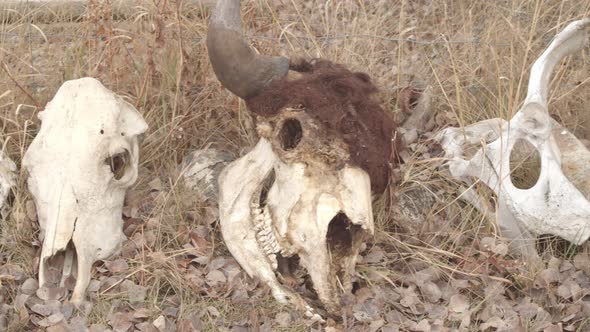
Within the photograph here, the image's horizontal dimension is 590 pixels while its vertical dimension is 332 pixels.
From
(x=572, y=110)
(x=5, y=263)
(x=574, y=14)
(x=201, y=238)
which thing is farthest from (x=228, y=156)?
(x=574, y=14)

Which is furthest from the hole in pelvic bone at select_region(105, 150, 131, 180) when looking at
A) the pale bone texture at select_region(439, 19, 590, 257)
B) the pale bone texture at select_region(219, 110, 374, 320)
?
the pale bone texture at select_region(439, 19, 590, 257)

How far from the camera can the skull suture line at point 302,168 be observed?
4.10m

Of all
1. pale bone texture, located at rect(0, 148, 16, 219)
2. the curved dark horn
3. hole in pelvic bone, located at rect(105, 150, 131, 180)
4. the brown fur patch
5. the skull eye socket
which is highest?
the curved dark horn

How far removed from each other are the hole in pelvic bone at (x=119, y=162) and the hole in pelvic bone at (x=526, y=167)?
2.27 metres

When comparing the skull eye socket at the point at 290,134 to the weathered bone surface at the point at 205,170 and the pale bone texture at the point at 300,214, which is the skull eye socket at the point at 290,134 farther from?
the weathered bone surface at the point at 205,170

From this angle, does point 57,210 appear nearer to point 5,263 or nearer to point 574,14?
point 5,263

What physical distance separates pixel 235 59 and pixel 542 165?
1.81 metres

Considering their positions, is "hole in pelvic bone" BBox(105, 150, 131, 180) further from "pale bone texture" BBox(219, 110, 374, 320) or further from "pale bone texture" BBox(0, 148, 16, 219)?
"pale bone texture" BBox(219, 110, 374, 320)

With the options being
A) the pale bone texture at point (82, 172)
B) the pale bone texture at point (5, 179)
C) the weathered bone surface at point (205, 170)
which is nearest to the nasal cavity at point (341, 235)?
the weathered bone surface at point (205, 170)

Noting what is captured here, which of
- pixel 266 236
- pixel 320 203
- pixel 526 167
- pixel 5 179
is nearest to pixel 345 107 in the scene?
pixel 320 203

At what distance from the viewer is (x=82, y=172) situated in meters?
4.54

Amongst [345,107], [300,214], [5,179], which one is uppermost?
[345,107]

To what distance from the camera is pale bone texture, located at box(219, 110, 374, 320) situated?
13.4 ft

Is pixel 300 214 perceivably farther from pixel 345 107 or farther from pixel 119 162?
pixel 119 162
